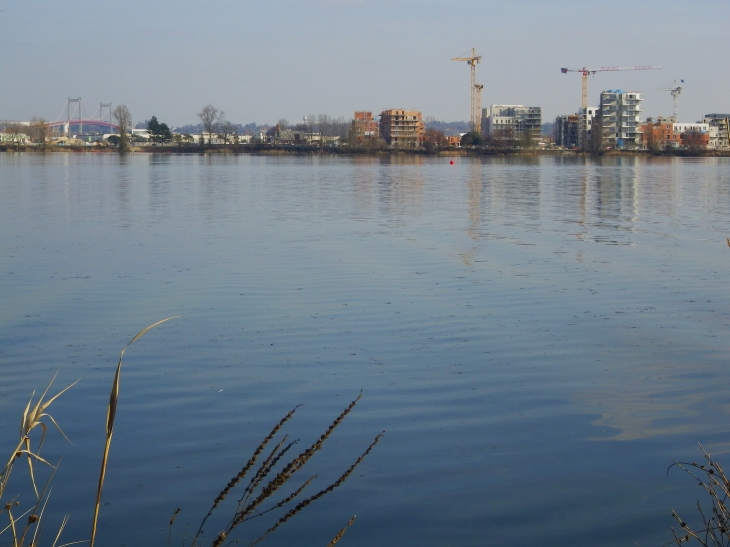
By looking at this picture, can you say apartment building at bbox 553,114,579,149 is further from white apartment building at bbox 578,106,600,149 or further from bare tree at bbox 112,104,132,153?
bare tree at bbox 112,104,132,153

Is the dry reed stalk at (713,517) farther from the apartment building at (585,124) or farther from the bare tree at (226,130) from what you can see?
the apartment building at (585,124)

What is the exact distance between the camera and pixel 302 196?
26.6 metres

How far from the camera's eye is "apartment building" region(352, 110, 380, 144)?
14062 centimetres

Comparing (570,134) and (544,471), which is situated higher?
(570,134)

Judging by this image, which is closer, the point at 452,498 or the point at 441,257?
the point at 452,498

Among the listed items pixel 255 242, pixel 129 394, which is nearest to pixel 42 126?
pixel 255 242

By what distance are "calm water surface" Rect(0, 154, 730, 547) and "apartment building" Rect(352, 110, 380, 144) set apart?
401 feet

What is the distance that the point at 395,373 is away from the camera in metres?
6.33

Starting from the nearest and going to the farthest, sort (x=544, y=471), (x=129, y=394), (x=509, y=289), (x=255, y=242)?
(x=544, y=471)
(x=129, y=394)
(x=509, y=289)
(x=255, y=242)

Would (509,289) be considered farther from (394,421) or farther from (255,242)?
(255,242)

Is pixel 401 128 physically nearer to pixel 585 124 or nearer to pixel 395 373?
pixel 585 124

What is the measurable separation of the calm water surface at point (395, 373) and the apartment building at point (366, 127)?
401ft

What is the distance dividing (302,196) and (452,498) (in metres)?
22.7

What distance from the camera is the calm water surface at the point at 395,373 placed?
4176 mm
